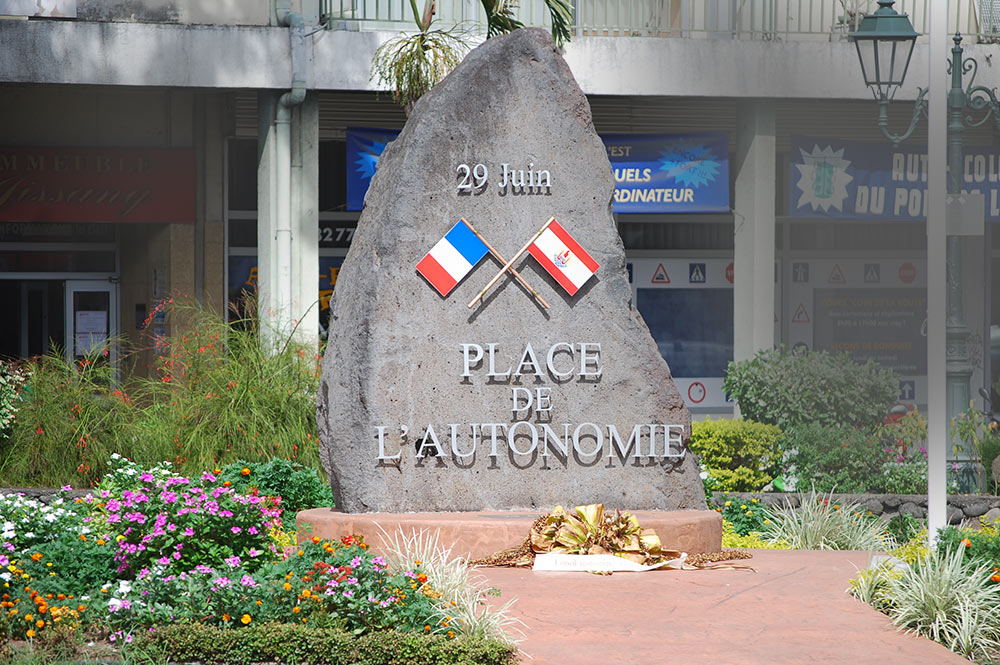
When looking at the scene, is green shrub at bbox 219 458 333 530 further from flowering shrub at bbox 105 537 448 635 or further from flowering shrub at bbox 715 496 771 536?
flowering shrub at bbox 105 537 448 635

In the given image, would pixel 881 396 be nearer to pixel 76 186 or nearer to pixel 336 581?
pixel 336 581

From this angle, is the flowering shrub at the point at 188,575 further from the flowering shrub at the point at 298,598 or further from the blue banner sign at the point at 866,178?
the blue banner sign at the point at 866,178

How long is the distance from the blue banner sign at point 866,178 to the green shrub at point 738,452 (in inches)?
266

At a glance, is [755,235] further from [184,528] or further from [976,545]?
[184,528]

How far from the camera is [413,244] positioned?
8.91m

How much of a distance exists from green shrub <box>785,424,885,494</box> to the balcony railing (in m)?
6.67

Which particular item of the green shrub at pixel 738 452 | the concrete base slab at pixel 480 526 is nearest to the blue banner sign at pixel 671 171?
the green shrub at pixel 738 452

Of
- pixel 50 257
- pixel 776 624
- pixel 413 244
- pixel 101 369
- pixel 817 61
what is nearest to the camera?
pixel 776 624

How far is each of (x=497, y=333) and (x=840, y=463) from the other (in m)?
4.18

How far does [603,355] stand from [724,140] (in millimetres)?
9192

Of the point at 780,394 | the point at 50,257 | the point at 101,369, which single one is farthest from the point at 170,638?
the point at 50,257

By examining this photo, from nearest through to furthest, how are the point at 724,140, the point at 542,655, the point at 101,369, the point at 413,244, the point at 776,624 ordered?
the point at 542,655 < the point at 776,624 < the point at 413,244 < the point at 101,369 < the point at 724,140

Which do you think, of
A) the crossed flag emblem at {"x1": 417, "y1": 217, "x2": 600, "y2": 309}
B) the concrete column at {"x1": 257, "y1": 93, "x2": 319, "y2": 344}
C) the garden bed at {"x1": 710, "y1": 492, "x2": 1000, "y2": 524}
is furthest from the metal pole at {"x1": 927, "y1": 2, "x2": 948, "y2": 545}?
the concrete column at {"x1": 257, "y1": 93, "x2": 319, "y2": 344}

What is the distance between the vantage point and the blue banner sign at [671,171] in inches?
695
